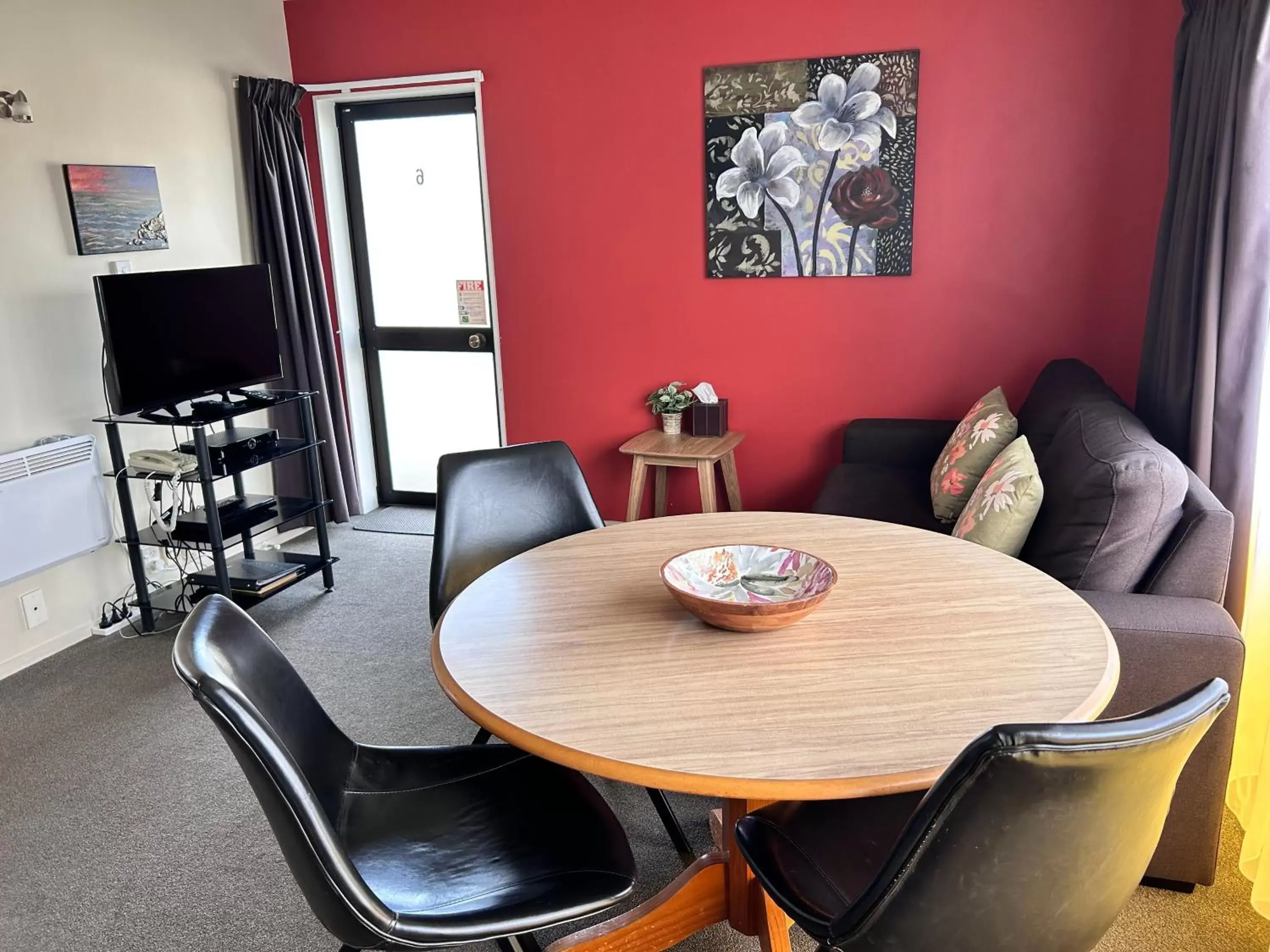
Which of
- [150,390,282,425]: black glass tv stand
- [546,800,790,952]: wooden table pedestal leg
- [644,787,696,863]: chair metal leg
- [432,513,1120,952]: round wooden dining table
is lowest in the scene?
[644,787,696,863]: chair metal leg

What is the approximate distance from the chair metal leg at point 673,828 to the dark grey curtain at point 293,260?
2.92 m

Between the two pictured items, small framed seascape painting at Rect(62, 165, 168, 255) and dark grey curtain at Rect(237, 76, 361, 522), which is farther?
dark grey curtain at Rect(237, 76, 361, 522)

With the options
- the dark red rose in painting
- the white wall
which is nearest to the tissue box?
the dark red rose in painting

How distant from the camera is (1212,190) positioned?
8.16 feet

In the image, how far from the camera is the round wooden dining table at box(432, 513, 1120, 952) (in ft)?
4.25

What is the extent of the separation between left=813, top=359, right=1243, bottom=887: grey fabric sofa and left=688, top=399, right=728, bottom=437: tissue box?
1.69 meters

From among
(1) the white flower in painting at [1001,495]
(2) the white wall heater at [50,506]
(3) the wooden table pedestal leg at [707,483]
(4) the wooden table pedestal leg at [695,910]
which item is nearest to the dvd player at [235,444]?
(2) the white wall heater at [50,506]

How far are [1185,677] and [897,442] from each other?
1993 millimetres

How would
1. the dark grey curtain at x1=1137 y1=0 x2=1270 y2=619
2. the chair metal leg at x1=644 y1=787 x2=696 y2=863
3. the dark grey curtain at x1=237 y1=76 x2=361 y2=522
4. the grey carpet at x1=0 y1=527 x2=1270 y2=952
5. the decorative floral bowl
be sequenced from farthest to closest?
the dark grey curtain at x1=237 y1=76 x2=361 y2=522, the dark grey curtain at x1=1137 y1=0 x2=1270 y2=619, the chair metal leg at x1=644 y1=787 x2=696 y2=863, the grey carpet at x1=0 y1=527 x2=1270 y2=952, the decorative floral bowl

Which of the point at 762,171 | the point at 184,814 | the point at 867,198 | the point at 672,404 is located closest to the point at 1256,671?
the point at 867,198

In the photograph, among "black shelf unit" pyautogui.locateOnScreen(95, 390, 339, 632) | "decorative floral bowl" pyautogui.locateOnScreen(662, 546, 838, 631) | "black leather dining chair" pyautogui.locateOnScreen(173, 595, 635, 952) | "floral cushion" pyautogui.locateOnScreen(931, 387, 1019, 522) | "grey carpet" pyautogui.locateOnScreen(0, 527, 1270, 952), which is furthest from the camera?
"black shelf unit" pyautogui.locateOnScreen(95, 390, 339, 632)

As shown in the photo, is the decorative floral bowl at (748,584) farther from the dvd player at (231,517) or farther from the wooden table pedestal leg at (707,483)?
the dvd player at (231,517)

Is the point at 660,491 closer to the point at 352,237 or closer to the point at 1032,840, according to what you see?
the point at 352,237

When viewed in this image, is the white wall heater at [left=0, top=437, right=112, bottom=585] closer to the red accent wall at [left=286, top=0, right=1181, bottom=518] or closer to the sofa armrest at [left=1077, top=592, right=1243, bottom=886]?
the red accent wall at [left=286, top=0, right=1181, bottom=518]
